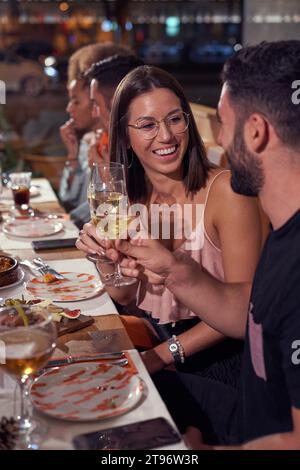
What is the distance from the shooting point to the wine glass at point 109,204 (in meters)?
2.03

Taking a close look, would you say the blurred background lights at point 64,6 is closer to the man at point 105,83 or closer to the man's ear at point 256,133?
the man at point 105,83

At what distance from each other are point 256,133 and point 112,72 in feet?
7.04

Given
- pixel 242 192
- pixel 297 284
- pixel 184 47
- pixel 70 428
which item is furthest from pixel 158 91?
pixel 184 47

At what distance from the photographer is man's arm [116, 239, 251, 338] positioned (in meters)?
1.80

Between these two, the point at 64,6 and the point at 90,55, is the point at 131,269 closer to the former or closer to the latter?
the point at 90,55

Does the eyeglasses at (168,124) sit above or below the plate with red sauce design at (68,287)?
above

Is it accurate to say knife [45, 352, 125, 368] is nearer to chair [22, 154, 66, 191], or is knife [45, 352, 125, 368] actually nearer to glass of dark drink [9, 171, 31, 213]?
glass of dark drink [9, 171, 31, 213]

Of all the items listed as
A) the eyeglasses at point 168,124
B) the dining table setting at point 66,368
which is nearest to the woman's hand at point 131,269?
the dining table setting at point 66,368

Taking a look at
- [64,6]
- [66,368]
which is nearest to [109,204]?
→ [66,368]

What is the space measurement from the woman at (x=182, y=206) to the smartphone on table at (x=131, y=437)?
2.68ft

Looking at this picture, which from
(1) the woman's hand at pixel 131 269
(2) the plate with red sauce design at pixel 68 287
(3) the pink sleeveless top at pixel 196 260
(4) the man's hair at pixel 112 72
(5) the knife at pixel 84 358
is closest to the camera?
(5) the knife at pixel 84 358

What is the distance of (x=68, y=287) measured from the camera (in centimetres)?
216

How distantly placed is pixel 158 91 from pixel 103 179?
413 millimetres

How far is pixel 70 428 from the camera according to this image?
4.35 ft
